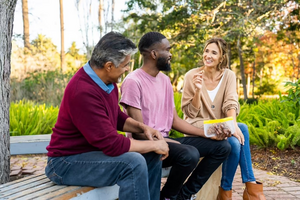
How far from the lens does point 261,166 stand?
4691mm

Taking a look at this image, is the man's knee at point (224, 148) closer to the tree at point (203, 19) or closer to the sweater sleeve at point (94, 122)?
the sweater sleeve at point (94, 122)

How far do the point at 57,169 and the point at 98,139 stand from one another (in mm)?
378

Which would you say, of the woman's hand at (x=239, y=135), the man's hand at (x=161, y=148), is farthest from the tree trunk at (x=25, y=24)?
the man's hand at (x=161, y=148)

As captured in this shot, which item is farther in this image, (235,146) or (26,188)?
→ (235,146)

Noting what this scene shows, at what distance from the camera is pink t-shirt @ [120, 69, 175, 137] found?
2.79m

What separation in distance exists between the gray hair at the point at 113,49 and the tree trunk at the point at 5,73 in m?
1.10

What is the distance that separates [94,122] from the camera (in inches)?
80.8

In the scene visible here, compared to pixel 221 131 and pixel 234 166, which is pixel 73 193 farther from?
pixel 234 166

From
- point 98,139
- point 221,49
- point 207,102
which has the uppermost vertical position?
point 221,49

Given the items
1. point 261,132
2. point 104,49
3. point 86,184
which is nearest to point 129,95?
point 104,49

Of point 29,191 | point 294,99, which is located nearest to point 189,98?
point 29,191

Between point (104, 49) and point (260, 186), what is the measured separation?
72.1 inches

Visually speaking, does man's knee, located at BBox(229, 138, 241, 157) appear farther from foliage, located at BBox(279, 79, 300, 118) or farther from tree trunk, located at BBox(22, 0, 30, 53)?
tree trunk, located at BBox(22, 0, 30, 53)

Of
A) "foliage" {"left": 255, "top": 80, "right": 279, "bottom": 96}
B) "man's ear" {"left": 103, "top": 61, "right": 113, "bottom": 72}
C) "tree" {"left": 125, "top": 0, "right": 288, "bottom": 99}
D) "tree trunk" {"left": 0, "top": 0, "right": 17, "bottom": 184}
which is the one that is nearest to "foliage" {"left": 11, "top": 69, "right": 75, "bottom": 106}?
"tree" {"left": 125, "top": 0, "right": 288, "bottom": 99}
